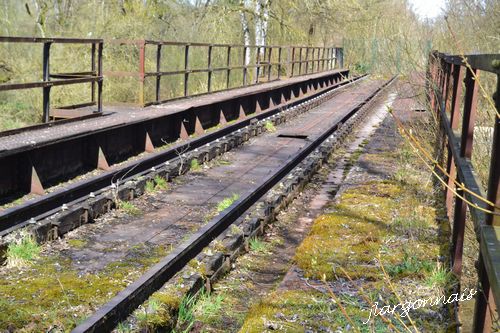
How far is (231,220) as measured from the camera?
6754 millimetres

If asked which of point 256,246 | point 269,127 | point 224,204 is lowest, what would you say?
point 256,246

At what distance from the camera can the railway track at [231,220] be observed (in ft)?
13.4

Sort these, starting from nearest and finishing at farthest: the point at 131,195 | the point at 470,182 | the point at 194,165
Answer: the point at 470,182
the point at 131,195
the point at 194,165

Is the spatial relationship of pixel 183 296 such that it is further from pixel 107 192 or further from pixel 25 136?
pixel 25 136

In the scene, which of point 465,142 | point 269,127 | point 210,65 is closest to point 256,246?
point 465,142

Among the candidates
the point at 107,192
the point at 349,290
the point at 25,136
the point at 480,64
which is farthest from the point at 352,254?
the point at 25,136

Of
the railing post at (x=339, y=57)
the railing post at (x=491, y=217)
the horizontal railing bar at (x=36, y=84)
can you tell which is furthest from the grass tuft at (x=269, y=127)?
the railing post at (x=339, y=57)

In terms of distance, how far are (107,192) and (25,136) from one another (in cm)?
151

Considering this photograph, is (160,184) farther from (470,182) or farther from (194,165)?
(470,182)

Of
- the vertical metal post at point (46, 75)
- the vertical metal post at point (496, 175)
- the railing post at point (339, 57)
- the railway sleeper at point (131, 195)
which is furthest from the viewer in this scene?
the railing post at point (339, 57)

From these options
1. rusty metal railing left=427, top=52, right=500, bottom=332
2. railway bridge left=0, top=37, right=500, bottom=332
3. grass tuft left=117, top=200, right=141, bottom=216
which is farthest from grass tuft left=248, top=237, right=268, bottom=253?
rusty metal railing left=427, top=52, right=500, bottom=332

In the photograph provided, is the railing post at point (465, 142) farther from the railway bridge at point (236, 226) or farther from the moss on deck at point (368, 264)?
the moss on deck at point (368, 264)

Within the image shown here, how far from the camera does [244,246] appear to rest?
612cm

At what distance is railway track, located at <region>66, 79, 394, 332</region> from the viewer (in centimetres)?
409
